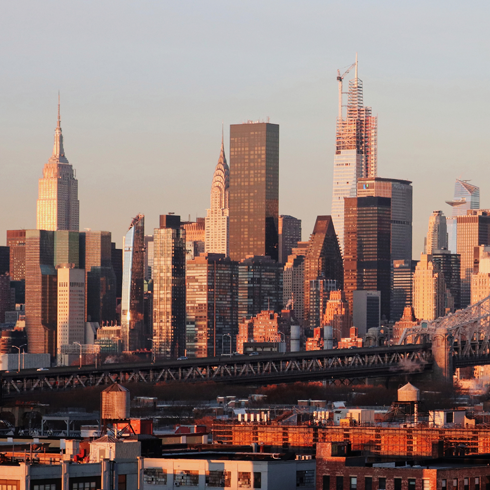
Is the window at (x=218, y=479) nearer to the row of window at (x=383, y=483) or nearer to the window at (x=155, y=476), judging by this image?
the window at (x=155, y=476)

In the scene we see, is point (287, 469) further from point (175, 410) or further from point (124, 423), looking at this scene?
point (175, 410)

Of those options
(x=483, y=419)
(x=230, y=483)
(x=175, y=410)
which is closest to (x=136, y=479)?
(x=230, y=483)

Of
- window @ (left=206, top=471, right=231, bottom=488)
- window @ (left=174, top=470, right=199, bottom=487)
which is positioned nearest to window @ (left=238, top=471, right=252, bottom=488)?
window @ (left=206, top=471, right=231, bottom=488)

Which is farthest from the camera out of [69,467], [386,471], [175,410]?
[175,410]

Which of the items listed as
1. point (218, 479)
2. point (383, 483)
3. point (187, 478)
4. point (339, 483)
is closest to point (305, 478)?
point (339, 483)

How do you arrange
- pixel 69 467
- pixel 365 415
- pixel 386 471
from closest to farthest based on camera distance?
pixel 69 467 → pixel 386 471 → pixel 365 415

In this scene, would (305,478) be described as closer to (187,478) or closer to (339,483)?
(339,483)
